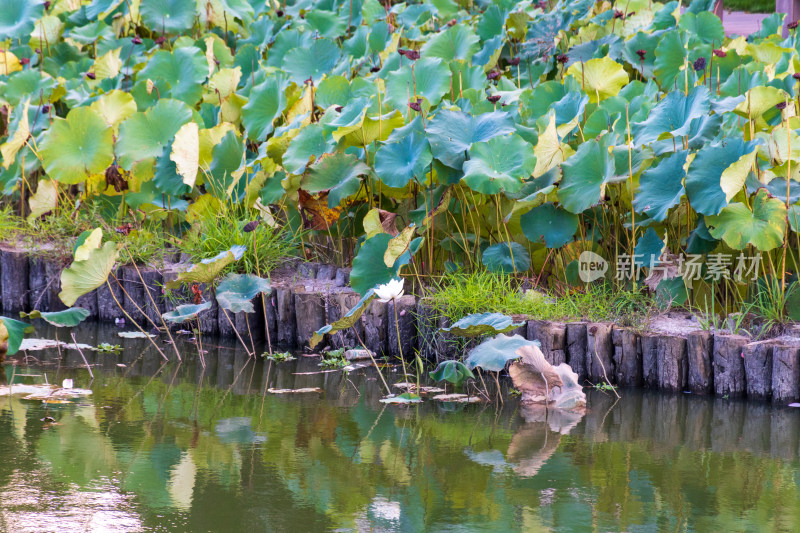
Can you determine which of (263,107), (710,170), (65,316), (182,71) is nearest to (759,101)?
(710,170)

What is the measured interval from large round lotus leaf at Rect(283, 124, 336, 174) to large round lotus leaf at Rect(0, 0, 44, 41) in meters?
3.42

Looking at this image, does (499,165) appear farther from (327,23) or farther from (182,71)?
(327,23)

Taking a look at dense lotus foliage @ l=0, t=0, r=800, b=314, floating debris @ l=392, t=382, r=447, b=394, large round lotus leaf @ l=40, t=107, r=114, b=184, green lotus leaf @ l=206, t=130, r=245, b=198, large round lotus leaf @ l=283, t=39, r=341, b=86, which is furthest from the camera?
large round lotus leaf @ l=283, t=39, r=341, b=86

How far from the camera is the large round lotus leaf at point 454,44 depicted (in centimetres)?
518

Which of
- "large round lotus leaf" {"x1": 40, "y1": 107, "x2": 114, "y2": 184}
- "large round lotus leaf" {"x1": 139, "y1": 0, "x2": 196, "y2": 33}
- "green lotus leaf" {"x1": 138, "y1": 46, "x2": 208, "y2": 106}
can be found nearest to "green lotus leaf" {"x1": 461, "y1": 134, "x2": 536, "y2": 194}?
"large round lotus leaf" {"x1": 40, "y1": 107, "x2": 114, "y2": 184}

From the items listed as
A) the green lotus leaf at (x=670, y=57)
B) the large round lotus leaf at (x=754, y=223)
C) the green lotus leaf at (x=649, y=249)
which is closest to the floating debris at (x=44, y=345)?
the green lotus leaf at (x=649, y=249)

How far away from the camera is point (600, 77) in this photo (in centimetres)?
452

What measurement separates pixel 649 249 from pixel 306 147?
1503 mm

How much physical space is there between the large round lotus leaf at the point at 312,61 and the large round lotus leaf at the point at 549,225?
206 centimetres

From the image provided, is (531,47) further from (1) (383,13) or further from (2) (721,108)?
(2) (721,108)

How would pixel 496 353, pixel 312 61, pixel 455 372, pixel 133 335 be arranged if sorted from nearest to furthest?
1. pixel 496 353
2. pixel 455 372
3. pixel 133 335
4. pixel 312 61

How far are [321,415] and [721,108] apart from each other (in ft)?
6.30

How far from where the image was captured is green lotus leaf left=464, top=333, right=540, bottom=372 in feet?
9.78

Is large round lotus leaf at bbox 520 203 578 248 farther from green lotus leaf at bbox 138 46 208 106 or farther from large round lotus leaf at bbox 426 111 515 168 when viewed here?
green lotus leaf at bbox 138 46 208 106
